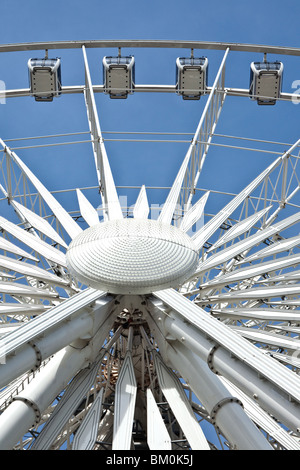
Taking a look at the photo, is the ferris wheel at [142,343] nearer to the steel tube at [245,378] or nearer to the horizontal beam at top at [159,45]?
the steel tube at [245,378]

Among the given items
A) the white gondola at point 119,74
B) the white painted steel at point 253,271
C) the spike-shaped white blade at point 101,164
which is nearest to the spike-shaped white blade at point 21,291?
the spike-shaped white blade at point 101,164

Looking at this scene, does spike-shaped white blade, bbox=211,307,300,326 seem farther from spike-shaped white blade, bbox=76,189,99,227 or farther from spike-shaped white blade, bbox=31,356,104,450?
spike-shaped white blade, bbox=76,189,99,227

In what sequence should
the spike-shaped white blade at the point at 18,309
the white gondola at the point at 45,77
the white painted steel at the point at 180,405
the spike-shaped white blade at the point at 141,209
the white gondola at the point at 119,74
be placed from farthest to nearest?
the white gondola at the point at 119,74, the white gondola at the point at 45,77, the spike-shaped white blade at the point at 141,209, the spike-shaped white blade at the point at 18,309, the white painted steel at the point at 180,405

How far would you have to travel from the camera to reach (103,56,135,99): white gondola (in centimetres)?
2620

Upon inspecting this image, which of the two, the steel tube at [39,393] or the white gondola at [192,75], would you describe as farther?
the white gondola at [192,75]

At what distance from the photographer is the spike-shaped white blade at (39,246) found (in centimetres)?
1659

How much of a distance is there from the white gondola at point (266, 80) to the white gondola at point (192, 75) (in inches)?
76.4

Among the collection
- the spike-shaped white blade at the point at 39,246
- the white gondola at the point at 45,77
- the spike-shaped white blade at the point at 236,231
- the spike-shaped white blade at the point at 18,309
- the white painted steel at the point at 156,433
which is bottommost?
the white painted steel at the point at 156,433

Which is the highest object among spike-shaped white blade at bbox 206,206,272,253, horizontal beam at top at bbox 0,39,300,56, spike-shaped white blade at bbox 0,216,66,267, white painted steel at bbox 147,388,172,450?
horizontal beam at top at bbox 0,39,300,56

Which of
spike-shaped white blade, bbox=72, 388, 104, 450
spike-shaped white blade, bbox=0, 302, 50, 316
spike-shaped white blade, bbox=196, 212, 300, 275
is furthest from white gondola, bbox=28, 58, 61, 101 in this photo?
spike-shaped white blade, bbox=72, 388, 104, 450

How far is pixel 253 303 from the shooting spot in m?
21.0

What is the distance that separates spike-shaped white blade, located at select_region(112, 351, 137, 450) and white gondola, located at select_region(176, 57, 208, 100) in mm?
13851
